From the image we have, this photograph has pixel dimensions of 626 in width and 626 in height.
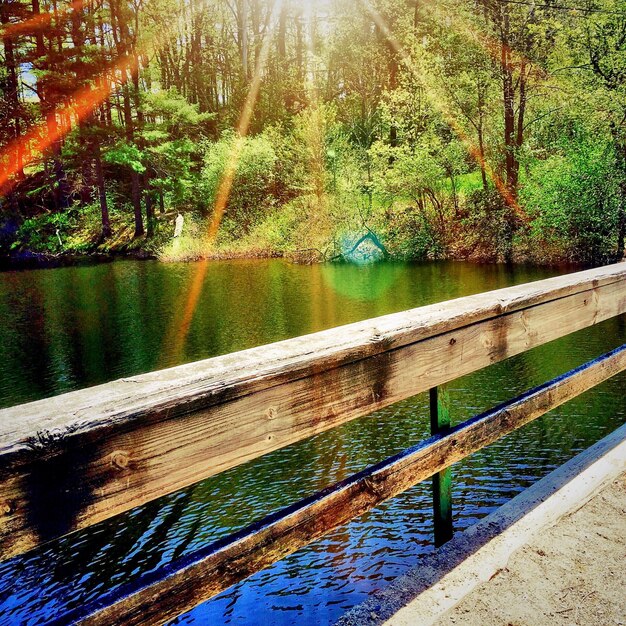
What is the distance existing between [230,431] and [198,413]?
0.36 feet

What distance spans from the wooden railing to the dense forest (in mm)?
19300

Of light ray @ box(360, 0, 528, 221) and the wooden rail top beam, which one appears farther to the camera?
light ray @ box(360, 0, 528, 221)

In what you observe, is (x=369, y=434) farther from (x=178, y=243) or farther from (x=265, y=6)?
(x=265, y=6)

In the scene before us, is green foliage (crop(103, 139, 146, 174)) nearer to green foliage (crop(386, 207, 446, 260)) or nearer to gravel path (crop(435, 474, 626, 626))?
green foliage (crop(386, 207, 446, 260))

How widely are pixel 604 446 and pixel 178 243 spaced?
30.6 m

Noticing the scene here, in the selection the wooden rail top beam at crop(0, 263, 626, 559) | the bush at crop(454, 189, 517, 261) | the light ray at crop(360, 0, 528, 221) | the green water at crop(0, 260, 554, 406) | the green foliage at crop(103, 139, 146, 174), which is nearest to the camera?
the wooden rail top beam at crop(0, 263, 626, 559)

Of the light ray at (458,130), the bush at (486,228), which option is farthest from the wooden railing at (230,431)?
the light ray at (458,130)

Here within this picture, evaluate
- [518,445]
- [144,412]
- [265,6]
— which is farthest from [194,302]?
[265,6]

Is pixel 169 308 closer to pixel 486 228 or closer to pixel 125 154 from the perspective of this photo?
pixel 486 228

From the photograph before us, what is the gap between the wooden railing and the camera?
1.06m

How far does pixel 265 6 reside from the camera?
142ft

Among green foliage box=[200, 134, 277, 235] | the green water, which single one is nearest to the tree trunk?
green foliage box=[200, 134, 277, 235]

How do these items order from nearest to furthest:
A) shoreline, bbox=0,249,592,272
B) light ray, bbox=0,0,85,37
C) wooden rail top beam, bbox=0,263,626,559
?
wooden rail top beam, bbox=0,263,626,559
shoreline, bbox=0,249,592,272
light ray, bbox=0,0,85,37

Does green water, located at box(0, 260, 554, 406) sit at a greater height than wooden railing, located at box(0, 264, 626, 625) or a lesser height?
lesser
